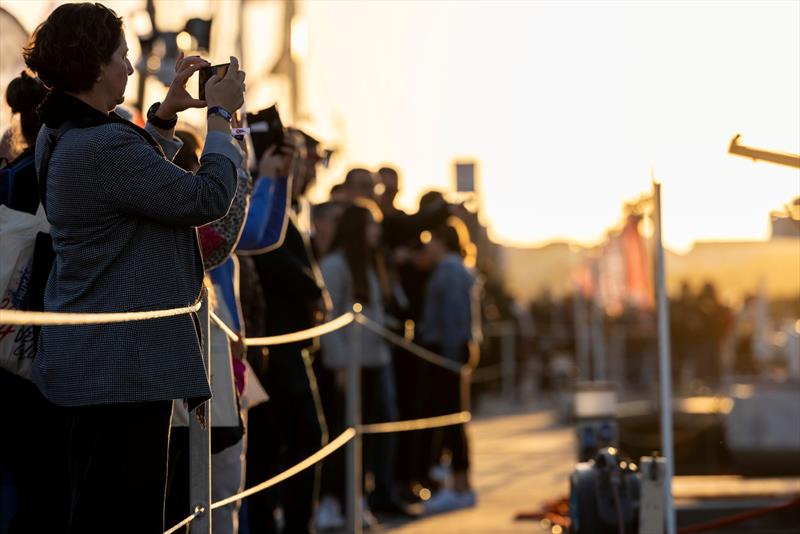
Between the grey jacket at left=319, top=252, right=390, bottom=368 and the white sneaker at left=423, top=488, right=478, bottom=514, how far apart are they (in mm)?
1128

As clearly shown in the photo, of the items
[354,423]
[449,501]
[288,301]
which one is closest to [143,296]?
[288,301]

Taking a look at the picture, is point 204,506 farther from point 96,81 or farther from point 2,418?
point 96,81

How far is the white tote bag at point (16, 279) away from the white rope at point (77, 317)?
1.95ft

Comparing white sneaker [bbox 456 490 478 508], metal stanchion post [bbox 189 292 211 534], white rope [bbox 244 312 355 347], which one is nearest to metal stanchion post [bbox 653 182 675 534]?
white rope [bbox 244 312 355 347]

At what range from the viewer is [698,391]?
27.5 m

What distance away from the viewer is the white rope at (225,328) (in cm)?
481

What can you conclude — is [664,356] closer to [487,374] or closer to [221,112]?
[221,112]

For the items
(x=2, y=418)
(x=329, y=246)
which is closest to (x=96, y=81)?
(x=2, y=418)

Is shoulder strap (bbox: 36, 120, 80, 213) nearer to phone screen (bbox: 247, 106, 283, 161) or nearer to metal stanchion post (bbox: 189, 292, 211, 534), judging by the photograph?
metal stanchion post (bbox: 189, 292, 211, 534)

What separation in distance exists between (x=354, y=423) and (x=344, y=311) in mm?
1278

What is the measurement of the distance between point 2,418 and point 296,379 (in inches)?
82.3

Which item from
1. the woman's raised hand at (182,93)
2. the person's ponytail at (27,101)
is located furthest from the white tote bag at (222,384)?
the woman's raised hand at (182,93)

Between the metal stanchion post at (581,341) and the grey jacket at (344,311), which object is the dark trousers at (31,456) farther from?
the metal stanchion post at (581,341)

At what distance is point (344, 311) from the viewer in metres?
8.97
